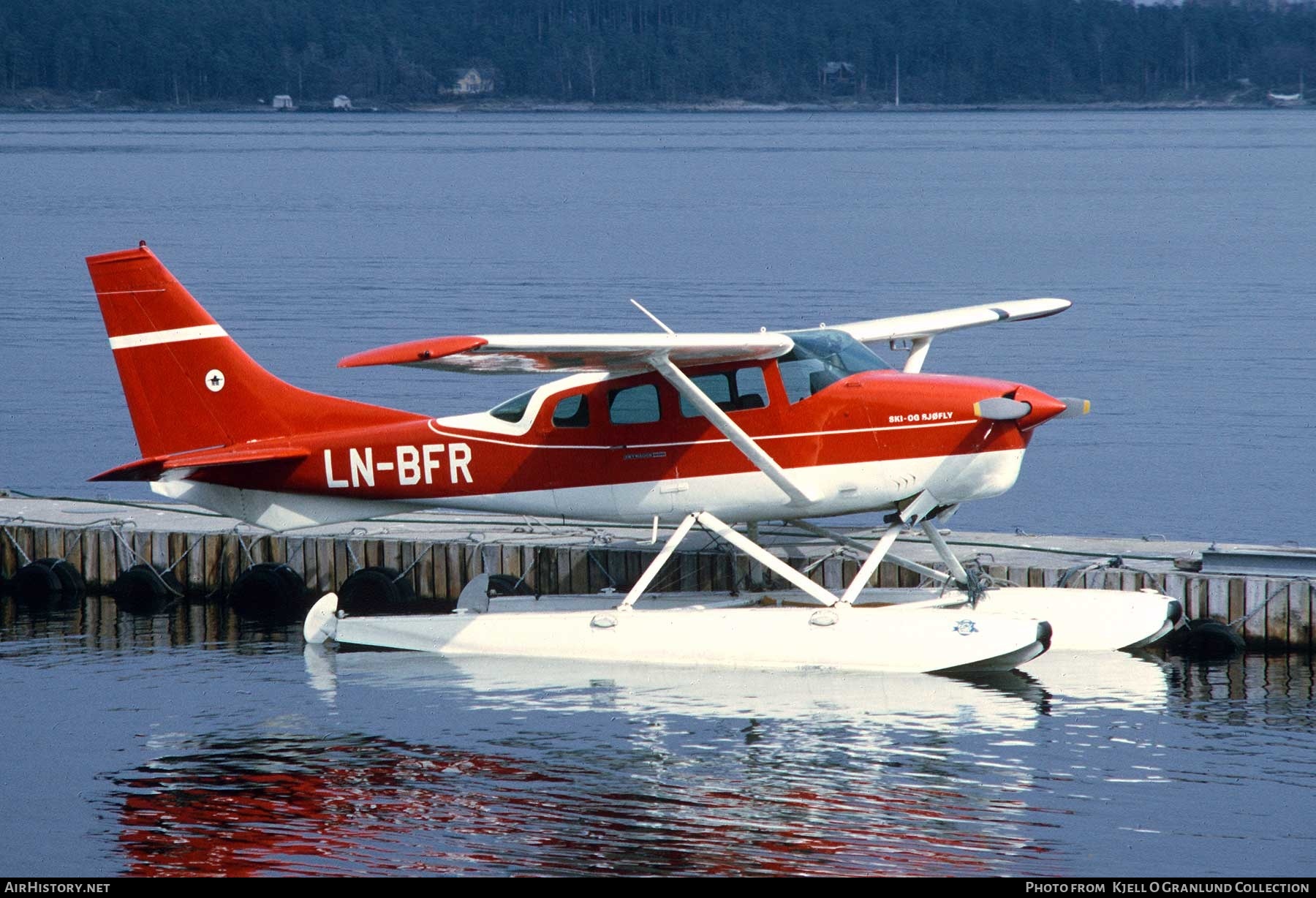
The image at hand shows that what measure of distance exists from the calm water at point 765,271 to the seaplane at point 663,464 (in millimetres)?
8522

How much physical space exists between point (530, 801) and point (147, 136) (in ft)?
501

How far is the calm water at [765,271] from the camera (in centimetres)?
2688

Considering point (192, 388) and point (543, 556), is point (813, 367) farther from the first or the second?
point (192, 388)

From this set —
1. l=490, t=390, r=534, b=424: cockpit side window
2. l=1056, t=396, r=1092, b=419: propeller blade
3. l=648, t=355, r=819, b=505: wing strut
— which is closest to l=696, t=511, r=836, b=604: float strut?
l=648, t=355, r=819, b=505: wing strut

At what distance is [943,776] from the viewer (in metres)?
11.7

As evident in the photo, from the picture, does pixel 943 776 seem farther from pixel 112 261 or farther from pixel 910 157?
pixel 910 157

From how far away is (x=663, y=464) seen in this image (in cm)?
1377

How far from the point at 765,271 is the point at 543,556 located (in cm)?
3584

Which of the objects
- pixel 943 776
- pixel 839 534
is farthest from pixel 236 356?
pixel 943 776

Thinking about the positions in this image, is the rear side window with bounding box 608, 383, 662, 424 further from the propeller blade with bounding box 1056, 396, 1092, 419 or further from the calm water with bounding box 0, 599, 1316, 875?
the propeller blade with bounding box 1056, 396, 1092, 419

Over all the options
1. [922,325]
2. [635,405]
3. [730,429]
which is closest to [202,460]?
[635,405]

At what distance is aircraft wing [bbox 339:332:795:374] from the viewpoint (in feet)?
40.3

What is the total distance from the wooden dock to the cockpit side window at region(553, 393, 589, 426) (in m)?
1.90

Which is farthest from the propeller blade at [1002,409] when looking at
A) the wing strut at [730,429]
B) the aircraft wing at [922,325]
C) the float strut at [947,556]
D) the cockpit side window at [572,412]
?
the cockpit side window at [572,412]
